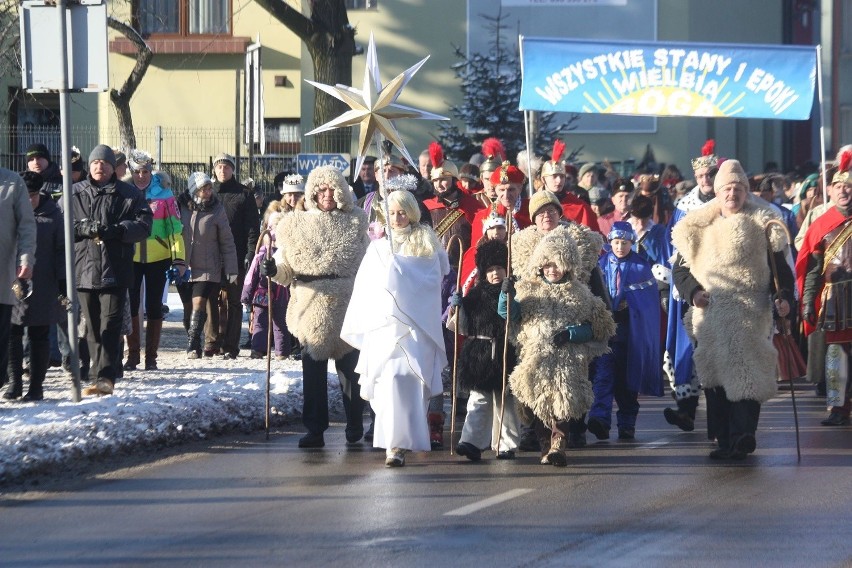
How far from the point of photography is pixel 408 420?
9625mm

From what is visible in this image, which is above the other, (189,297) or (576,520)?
(189,297)

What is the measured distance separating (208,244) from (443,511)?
24.5ft

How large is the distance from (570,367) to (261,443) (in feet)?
7.78

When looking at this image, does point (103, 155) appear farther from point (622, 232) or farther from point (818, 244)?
point (818, 244)

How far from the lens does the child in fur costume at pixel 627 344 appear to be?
36.4 feet

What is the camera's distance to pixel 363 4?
3288 centimetres

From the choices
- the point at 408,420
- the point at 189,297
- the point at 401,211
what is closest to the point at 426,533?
the point at 408,420

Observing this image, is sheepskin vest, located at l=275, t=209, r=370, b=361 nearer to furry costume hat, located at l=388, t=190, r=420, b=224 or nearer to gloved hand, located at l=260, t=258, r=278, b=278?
gloved hand, located at l=260, t=258, r=278, b=278

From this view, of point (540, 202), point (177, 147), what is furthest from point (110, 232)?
point (177, 147)

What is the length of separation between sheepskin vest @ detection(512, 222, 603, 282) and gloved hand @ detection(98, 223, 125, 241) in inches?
134

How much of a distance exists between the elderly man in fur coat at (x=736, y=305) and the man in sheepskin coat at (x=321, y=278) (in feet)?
7.83

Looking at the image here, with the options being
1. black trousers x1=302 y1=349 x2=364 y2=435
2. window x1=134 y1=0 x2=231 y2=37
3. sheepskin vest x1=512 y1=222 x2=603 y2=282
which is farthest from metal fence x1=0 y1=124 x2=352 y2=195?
sheepskin vest x1=512 y1=222 x2=603 y2=282

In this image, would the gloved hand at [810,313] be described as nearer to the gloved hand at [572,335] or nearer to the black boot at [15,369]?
the gloved hand at [572,335]

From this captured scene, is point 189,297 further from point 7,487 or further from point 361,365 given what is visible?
point 7,487
